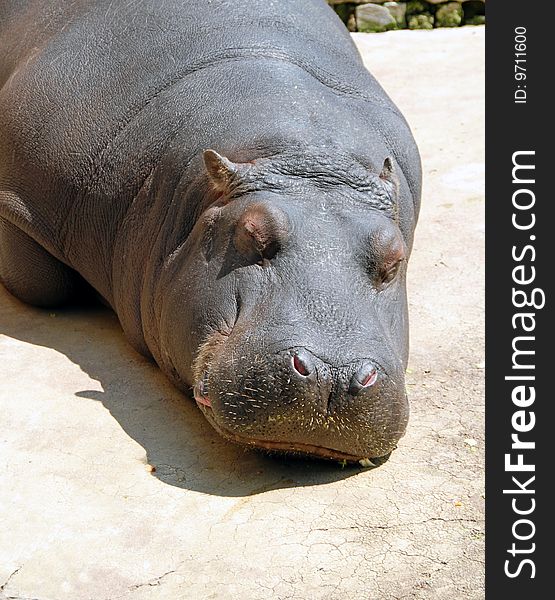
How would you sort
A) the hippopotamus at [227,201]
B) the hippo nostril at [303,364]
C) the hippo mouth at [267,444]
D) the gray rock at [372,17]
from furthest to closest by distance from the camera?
the gray rock at [372,17] → the hippo mouth at [267,444] → the hippopotamus at [227,201] → the hippo nostril at [303,364]

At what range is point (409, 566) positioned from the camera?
3975 millimetres

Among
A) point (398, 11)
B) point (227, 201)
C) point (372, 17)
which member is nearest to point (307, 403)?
point (227, 201)

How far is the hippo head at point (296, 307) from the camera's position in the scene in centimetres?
420

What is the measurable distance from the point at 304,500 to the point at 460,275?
2721 millimetres

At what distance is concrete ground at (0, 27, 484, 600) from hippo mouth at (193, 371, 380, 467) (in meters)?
0.11

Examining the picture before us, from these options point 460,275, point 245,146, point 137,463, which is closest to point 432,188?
point 460,275

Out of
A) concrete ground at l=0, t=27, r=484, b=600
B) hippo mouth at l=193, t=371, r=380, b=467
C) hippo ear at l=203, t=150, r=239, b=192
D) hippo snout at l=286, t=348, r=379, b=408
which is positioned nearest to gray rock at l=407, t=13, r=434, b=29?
concrete ground at l=0, t=27, r=484, b=600

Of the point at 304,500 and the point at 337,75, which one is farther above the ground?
the point at 337,75

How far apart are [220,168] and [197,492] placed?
4.28ft

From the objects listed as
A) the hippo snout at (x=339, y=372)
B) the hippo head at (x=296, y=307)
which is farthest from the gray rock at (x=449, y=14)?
the hippo snout at (x=339, y=372)

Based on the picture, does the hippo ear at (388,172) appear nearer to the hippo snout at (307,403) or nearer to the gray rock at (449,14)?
the hippo snout at (307,403)

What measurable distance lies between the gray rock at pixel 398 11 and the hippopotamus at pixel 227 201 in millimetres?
7178

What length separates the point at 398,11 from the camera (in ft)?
43.6

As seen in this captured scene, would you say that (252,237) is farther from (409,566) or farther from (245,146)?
(409,566)
